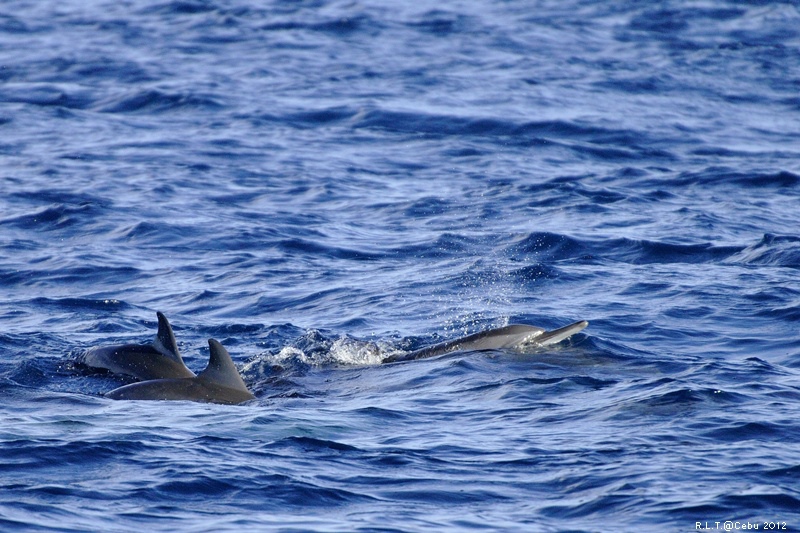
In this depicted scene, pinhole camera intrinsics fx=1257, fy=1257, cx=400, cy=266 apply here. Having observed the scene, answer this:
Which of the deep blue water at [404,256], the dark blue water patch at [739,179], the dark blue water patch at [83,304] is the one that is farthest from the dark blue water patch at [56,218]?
the dark blue water patch at [739,179]

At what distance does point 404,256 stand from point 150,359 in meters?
6.44

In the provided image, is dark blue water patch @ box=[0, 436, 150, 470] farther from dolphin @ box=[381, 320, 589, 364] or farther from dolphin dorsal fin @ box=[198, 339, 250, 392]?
dolphin @ box=[381, 320, 589, 364]

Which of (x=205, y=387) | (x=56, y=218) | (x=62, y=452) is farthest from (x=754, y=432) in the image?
(x=56, y=218)

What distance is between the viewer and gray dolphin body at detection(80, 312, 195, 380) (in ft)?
42.6

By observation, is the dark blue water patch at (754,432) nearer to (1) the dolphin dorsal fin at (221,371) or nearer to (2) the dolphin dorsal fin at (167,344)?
(1) the dolphin dorsal fin at (221,371)

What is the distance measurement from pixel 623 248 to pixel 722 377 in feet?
21.9

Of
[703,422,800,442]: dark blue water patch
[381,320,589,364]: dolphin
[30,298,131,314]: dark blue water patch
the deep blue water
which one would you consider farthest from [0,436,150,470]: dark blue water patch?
[30,298,131,314]: dark blue water patch

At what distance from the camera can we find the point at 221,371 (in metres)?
11.9

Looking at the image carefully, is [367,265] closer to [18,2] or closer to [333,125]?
[333,125]

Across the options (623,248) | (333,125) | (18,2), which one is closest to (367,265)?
(623,248)

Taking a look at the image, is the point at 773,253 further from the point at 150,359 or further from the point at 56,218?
the point at 56,218

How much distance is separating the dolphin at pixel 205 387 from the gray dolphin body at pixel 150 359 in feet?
2.95

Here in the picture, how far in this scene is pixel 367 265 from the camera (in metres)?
18.5

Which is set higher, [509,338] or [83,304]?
[509,338]
